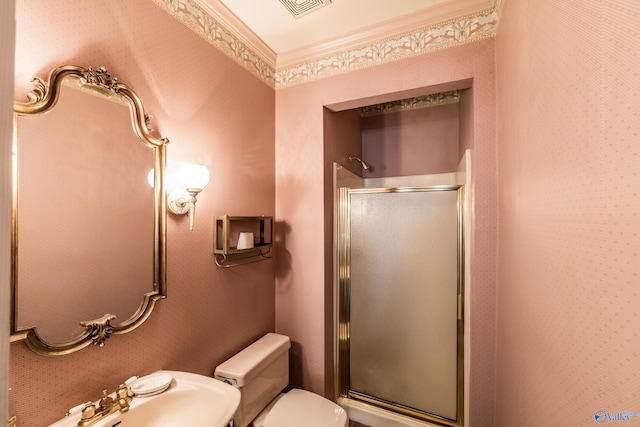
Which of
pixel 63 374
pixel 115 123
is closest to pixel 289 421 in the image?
pixel 63 374

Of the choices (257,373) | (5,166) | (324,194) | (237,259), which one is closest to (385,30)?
(324,194)

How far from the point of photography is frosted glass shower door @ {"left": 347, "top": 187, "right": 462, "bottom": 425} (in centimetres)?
175

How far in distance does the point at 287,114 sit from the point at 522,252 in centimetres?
160

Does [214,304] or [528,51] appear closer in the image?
[528,51]

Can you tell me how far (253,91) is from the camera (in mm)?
1729

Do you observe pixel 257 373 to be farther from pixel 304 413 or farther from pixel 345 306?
pixel 345 306

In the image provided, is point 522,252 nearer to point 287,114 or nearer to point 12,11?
point 12,11

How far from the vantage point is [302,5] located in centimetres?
144

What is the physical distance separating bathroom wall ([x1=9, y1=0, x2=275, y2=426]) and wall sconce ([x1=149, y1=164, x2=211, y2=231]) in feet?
0.20

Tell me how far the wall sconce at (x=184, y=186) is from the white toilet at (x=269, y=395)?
80 cm

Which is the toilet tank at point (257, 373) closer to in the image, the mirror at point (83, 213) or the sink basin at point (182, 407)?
the sink basin at point (182, 407)

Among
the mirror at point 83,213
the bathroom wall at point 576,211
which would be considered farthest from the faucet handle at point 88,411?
the bathroom wall at point 576,211

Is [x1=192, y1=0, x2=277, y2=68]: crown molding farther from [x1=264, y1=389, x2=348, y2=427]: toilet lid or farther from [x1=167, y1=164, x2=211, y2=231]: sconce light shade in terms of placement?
[x1=264, y1=389, x2=348, y2=427]: toilet lid

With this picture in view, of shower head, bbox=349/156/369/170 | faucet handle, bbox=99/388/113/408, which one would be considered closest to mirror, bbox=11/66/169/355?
faucet handle, bbox=99/388/113/408
